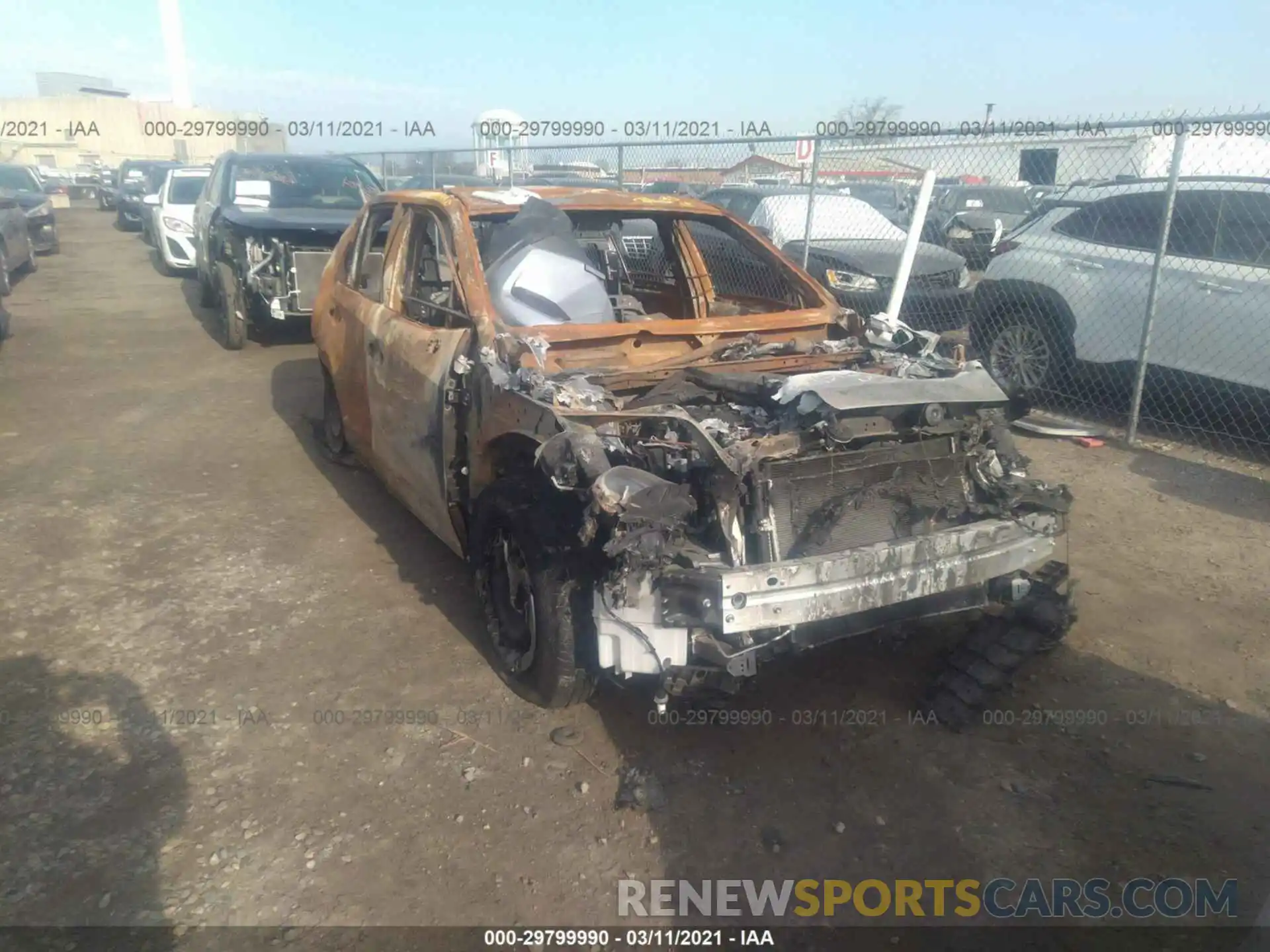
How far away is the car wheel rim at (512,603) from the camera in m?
3.34

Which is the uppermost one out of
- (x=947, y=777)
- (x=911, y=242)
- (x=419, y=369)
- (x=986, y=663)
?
(x=911, y=242)

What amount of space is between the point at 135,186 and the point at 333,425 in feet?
63.4

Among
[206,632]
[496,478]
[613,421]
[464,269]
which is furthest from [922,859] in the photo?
[206,632]

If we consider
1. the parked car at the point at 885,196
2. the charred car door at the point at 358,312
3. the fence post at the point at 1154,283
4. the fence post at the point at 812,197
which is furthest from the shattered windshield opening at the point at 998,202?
the charred car door at the point at 358,312

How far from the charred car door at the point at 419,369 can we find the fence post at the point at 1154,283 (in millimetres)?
4559

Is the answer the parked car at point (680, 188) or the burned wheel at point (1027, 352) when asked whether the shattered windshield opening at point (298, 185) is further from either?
the burned wheel at point (1027, 352)

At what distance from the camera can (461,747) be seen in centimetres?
324

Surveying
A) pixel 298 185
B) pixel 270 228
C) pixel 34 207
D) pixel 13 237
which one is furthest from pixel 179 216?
pixel 270 228

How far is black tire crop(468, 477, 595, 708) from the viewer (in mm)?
3117

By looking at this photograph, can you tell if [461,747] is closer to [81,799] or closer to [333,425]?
[81,799]

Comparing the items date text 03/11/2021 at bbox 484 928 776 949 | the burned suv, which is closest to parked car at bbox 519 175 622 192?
the burned suv

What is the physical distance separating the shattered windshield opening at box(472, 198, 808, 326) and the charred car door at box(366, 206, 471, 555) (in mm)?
219

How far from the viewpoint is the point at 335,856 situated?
2.73m

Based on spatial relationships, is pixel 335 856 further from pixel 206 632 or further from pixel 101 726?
pixel 206 632
